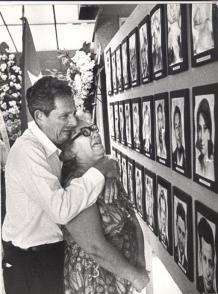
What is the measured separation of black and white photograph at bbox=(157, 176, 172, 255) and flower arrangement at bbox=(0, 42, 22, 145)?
0.91 m

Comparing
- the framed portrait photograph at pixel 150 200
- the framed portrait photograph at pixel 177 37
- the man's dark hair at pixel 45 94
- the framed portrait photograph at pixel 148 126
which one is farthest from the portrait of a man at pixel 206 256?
the man's dark hair at pixel 45 94

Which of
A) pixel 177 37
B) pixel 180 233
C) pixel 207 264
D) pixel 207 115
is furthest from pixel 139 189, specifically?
pixel 177 37

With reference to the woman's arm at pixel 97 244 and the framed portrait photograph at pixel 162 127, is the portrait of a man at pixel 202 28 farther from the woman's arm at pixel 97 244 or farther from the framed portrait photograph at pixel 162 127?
the woman's arm at pixel 97 244

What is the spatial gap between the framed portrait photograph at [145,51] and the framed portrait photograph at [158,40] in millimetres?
28

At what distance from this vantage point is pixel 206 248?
191 centimetres

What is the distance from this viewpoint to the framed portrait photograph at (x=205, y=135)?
5.64 feet

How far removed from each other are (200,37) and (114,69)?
23.6 inches

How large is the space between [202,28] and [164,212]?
1.08 meters

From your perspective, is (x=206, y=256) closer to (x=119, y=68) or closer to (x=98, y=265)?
(x=98, y=265)

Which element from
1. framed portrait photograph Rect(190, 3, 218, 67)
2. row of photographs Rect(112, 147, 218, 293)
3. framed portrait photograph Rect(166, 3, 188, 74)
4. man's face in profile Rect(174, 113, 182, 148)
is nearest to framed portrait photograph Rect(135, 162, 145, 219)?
row of photographs Rect(112, 147, 218, 293)

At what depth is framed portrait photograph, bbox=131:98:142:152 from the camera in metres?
2.26

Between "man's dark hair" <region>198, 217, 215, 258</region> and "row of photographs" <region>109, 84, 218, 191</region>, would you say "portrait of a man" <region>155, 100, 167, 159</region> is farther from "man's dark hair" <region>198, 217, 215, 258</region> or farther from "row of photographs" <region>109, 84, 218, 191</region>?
"man's dark hair" <region>198, 217, 215, 258</region>

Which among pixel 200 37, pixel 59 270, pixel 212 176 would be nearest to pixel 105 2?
pixel 200 37

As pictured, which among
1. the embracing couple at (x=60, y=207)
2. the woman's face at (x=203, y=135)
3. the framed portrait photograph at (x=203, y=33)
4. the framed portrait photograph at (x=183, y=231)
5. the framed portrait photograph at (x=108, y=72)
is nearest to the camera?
the framed portrait photograph at (x=203, y=33)
